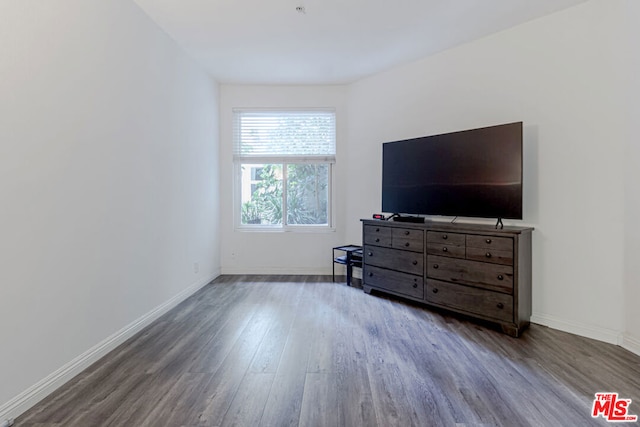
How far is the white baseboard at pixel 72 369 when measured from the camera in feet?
5.46

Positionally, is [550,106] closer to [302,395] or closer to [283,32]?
[283,32]

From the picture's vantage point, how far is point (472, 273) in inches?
114

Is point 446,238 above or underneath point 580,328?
above

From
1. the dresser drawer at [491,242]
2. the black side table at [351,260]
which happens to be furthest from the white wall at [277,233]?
the dresser drawer at [491,242]

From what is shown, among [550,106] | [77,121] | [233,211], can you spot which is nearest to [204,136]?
[233,211]

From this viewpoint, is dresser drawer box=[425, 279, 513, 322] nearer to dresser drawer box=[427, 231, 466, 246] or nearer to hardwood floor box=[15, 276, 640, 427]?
hardwood floor box=[15, 276, 640, 427]

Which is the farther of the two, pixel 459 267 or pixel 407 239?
pixel 407 239

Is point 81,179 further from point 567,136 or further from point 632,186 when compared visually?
point 632,186

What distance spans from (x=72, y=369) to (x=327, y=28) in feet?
11.2

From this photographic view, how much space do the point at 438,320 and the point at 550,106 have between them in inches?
85.6

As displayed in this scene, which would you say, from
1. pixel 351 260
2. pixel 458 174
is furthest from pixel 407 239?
pixel 351 260

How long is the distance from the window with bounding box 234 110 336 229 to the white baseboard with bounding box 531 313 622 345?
2.82 meters

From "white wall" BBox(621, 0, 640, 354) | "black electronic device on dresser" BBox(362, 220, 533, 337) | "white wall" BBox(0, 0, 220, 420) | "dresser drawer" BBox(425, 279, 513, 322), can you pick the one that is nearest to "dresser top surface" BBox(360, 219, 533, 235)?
"black electronic device on dresser" BBox(362, 220, 533, 337)

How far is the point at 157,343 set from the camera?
99.0 inches
